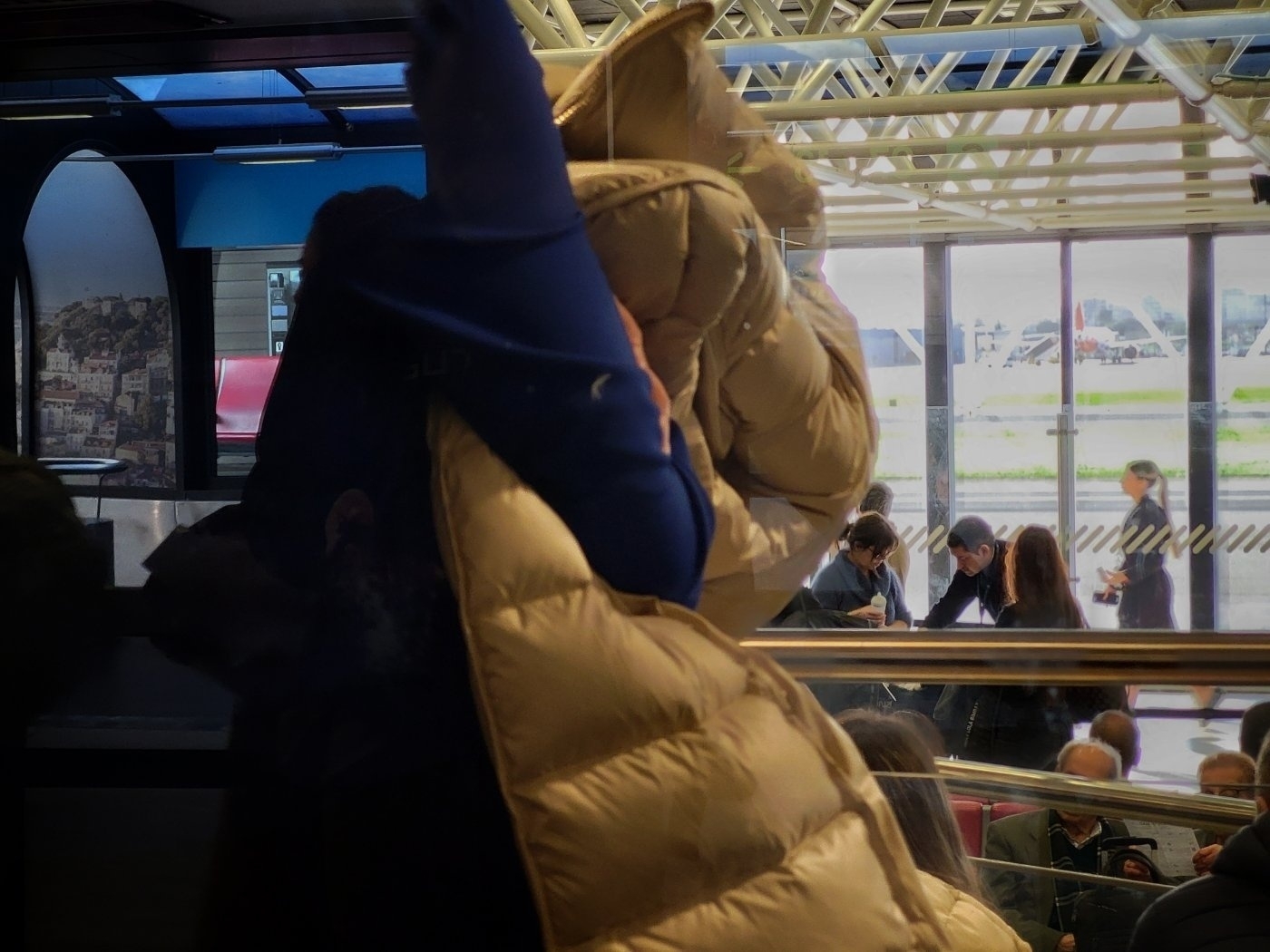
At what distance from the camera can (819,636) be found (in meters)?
0.60

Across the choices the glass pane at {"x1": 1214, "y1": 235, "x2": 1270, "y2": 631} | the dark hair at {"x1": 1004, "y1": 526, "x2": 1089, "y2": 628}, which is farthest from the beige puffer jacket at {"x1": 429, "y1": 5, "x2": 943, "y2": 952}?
the glass pane at {"x1": 1214, "y1": 235, "x2": 1270, "y2": 631}

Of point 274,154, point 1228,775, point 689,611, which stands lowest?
point 1228,775

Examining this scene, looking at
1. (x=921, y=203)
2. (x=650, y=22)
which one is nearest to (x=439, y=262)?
(x=650, y=22)

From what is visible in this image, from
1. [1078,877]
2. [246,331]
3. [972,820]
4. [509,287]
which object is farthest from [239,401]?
[1078,877]

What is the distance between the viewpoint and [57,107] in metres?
0.52

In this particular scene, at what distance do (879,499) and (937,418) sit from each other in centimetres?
5

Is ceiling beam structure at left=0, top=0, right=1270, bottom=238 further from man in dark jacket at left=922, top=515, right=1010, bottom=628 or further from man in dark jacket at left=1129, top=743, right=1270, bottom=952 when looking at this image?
man in dark jacket at left=1129, top=743, right=1270, bottom=952

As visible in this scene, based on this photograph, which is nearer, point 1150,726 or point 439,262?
point 439,262

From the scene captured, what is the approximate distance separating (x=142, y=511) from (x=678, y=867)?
30cm

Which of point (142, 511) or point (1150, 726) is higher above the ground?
point (142, 511)

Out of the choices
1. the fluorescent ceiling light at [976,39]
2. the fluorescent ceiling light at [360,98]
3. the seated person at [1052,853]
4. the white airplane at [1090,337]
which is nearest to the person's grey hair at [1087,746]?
the seated person at [1052,853]

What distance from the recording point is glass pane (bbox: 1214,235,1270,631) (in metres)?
0.59

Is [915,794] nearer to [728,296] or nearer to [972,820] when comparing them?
[972,820]

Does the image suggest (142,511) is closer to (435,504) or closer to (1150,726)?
(435,504)
